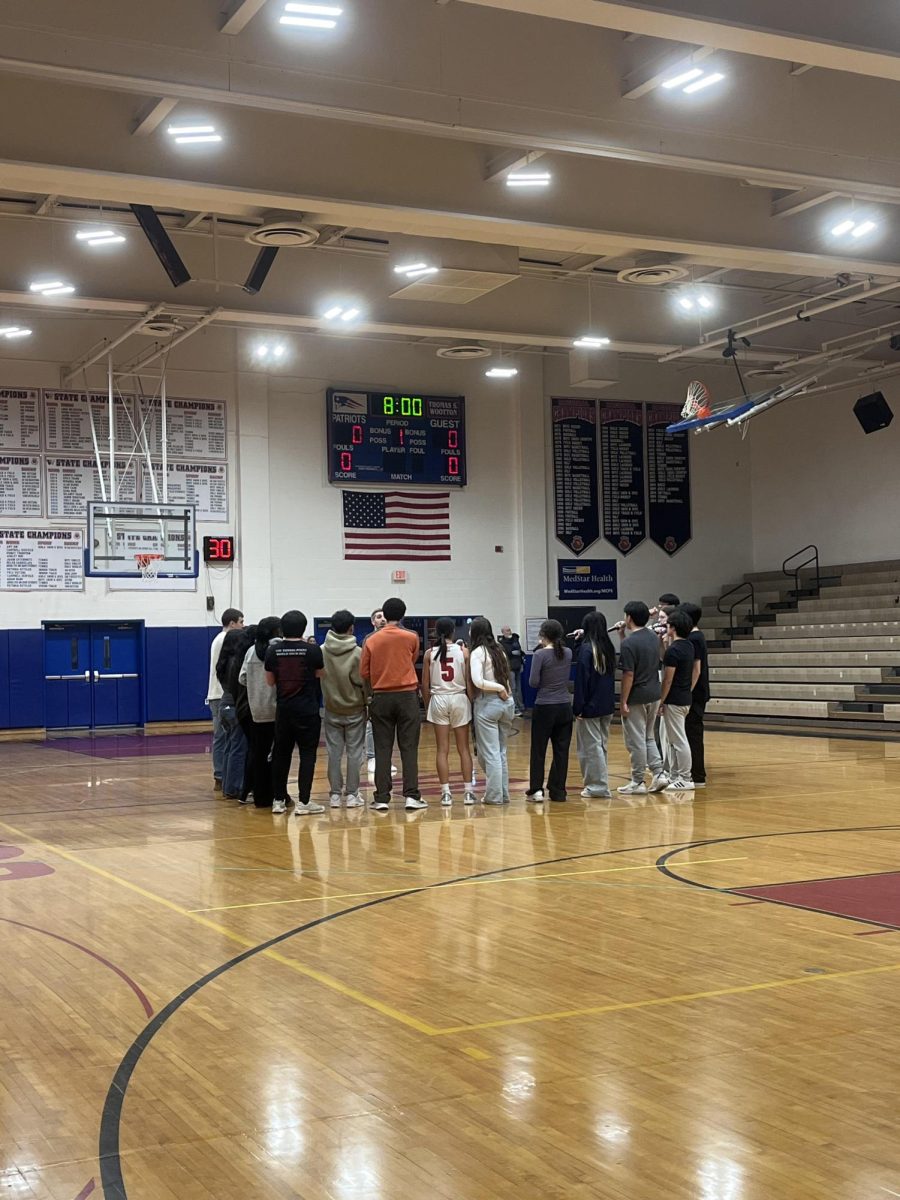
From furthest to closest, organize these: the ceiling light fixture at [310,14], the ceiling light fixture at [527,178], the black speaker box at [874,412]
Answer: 1. the black speaker box at [874,412]
2. the ceiling light fixture at [527,178]
3. the ceiling light fixture at [310,14]

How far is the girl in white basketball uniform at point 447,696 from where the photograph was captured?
10734 millimetres

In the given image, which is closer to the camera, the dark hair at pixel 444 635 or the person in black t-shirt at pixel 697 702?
the dark hair at pixel 444 635

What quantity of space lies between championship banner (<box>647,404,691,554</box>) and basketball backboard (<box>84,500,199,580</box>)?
32.7ft

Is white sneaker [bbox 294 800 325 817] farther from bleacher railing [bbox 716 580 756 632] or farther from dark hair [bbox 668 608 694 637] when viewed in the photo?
bleacher railing [bbox 716 580 756 632]

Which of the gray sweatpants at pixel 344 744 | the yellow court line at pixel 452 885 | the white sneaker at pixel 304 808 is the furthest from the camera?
the gray sweatpants at pixel 344 744

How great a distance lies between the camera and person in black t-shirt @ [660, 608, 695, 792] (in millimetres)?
11430

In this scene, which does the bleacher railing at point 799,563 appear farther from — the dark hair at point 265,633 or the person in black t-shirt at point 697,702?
the dark hair at point 265,633

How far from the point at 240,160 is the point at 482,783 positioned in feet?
19.6

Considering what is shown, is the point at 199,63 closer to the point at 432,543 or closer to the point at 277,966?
the point at 277,966

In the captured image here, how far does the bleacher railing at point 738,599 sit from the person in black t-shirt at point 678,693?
13.7 m

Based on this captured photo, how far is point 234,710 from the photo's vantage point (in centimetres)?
1116

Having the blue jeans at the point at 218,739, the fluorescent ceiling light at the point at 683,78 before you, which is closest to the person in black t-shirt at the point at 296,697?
the blue jeans at the point at 218,739

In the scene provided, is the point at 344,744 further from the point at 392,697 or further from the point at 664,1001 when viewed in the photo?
the point at 664,1001

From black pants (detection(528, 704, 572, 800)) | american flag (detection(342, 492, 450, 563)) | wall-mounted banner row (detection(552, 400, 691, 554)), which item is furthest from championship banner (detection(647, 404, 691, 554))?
black pants (detection(528, 704, 572, 800))
